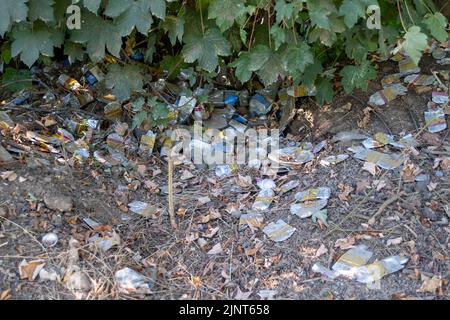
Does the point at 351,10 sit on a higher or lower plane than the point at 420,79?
higher

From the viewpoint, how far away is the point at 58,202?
243cm

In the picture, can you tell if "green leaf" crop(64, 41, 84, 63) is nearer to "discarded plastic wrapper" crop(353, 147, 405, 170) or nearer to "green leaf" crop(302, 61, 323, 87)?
"green leaf" crop(302, 61, 323, 87)

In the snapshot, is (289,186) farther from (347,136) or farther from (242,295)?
(242,295)

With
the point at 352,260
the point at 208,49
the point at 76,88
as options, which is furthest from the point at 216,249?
the point at 76,88

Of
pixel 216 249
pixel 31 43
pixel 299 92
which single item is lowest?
pixel 216 249

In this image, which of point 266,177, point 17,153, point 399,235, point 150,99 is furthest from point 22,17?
point 399,235

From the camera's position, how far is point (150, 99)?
9.81ft

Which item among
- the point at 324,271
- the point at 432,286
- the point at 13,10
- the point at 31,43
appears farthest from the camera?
the point at 31,43

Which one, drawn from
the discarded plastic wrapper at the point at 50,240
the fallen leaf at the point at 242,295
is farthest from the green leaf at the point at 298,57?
the discarded plastic wrapper at the point at 50,240

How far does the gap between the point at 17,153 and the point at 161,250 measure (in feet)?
2.56

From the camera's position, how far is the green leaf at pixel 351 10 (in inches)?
94.4

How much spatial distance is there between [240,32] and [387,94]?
2.83ft

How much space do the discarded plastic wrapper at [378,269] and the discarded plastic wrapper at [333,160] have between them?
591 millimetres
